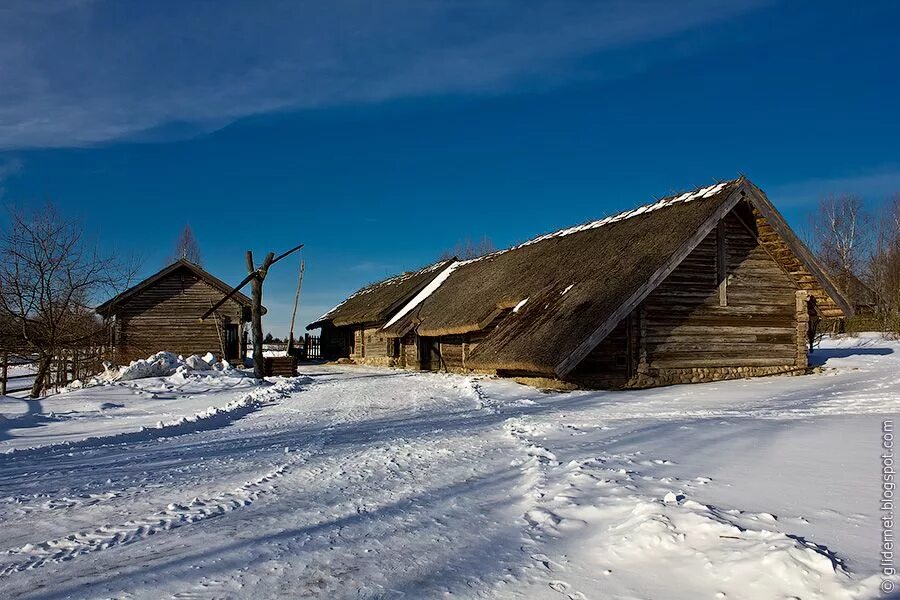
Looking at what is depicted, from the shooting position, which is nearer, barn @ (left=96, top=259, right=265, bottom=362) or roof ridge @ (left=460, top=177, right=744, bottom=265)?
roof ridge @ (left=460, top=177, right=744, bottom=265)

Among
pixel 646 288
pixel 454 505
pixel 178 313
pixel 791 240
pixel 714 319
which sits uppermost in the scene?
pixel 791 240

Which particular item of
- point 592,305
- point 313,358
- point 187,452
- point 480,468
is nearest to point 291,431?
point 187,452

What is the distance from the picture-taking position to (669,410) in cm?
1188

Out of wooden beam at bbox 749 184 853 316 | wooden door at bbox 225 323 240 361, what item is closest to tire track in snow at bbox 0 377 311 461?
wooden beam at bbox 749 184 853 316

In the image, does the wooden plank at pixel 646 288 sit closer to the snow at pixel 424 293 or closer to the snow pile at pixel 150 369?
the snow pile at pixel 150 369

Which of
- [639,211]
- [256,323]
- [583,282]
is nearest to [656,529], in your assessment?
[583,282]

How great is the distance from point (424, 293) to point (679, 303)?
59.2 ft

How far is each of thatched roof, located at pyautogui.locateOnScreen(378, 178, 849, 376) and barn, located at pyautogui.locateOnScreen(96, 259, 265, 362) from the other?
1135 centimetres

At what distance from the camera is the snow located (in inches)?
1261

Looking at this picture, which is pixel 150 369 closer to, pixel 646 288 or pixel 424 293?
pixel 646 288

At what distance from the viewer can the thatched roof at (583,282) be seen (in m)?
14.9

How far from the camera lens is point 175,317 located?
30.2m

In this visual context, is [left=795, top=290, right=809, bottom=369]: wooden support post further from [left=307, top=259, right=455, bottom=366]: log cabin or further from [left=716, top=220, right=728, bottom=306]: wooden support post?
[left=307, top=259, right=455, bottom=366]: log cabin

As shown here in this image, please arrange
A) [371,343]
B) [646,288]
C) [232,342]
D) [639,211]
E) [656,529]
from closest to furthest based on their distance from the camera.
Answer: [656,529], [646,288], [639,211], [232,342], [371,343]
